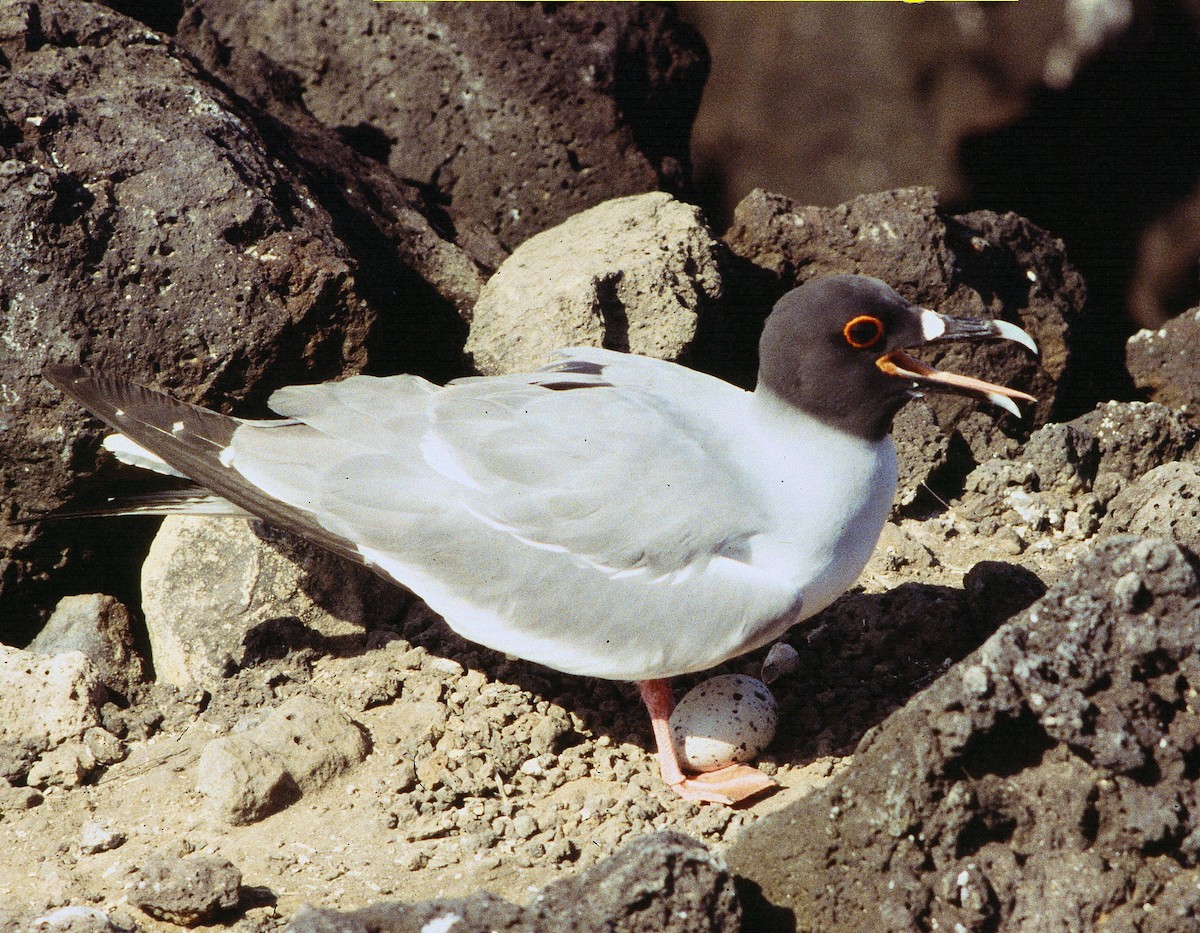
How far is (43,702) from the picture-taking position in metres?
4.71

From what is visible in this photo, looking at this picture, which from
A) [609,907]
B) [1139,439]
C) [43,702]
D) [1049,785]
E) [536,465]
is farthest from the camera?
[1139,439]

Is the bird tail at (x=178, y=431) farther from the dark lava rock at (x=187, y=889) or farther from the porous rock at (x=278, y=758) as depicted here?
the dark lava rock at (x=187, y=889)

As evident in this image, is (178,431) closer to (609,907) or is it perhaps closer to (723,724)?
(723,724)

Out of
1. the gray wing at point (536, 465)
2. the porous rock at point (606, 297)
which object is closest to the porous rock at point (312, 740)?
the gray wing at point (536, 465)

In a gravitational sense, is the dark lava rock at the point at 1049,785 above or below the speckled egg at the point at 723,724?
above

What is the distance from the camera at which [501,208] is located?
271 inches

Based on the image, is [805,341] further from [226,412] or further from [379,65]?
[379,65]

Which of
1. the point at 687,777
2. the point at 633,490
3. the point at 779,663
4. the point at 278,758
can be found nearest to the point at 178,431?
the point at 278,758

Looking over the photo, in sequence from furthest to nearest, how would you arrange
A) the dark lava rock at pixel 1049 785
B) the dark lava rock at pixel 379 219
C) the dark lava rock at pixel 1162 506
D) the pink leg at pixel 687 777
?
1. the dark lava rock at pixel 379 219
2. the dark lava rock at pixel 1162 506
3. the pink leg at pixel 687 777
4. the dark lava rock at pixel 1049 785

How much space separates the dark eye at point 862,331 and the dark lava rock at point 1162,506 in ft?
5.20

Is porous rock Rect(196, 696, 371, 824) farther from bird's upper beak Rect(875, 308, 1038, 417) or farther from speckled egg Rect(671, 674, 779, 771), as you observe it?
bird's upper beak Rect(875, 308, 1038, 417)

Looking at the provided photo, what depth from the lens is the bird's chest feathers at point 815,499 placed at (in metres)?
4.15

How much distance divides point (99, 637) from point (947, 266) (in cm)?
412

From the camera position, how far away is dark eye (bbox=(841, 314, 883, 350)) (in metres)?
4.11
